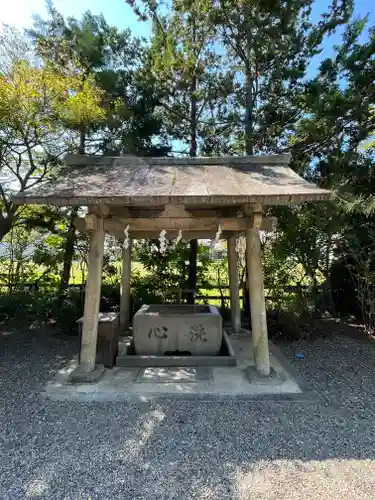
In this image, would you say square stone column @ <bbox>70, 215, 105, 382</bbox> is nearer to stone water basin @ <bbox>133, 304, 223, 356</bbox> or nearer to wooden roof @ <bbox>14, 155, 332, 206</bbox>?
wooden roof @ <bbox>14, 155, 332, 206</bbox>

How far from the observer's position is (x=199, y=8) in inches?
309

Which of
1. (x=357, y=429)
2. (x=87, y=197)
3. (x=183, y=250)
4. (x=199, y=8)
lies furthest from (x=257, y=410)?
(x=199, y=8)

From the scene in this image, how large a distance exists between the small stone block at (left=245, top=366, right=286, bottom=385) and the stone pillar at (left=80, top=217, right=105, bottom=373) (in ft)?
7.53

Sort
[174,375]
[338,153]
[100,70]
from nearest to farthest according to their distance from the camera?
[174,375], [338,153], [100,70]

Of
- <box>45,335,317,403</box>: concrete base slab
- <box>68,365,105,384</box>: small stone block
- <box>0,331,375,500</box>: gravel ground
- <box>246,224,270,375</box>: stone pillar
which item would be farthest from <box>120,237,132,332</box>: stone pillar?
<box>246,224,270,375</box>: stone pillar

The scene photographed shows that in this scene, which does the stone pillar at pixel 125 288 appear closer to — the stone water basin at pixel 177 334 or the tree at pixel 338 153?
the stone water basin at pixel 177 334

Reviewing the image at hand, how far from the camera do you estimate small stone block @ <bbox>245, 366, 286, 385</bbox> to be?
174 inches

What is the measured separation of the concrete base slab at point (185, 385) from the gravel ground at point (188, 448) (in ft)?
0.58

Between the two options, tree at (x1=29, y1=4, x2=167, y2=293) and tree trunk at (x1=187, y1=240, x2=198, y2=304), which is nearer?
tree at (x1=29, y1=4, x2=167, y2=293)

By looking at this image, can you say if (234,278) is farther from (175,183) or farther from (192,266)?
(175,183)

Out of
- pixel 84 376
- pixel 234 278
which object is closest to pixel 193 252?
pixel 234 278

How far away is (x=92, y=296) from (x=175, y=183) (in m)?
1.98

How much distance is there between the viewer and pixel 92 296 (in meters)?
4.54


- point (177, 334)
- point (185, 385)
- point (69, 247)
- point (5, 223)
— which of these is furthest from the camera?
point (69, 247)
